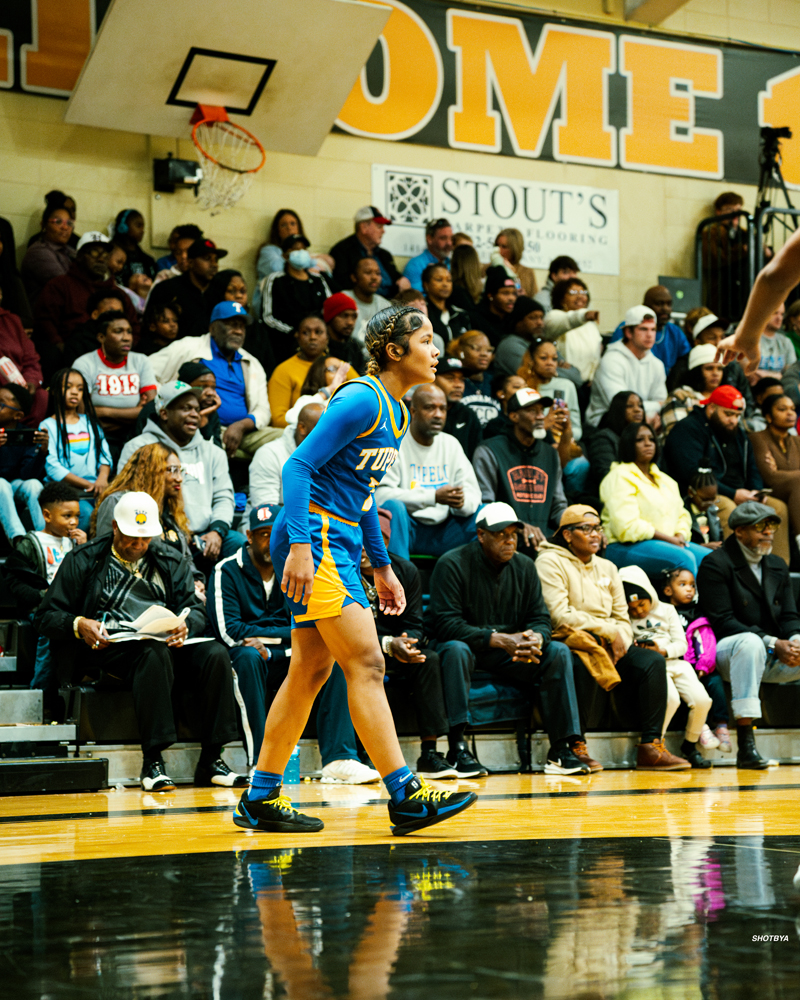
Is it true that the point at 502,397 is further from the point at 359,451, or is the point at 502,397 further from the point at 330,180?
the point at 359,451

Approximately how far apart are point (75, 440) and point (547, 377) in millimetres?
3813

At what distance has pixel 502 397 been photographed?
9148 millimetres

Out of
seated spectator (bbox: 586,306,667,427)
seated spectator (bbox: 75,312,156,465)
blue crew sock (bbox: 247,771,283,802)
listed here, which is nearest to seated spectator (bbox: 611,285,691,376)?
seated spectator (bbox: 586,306,667,427)

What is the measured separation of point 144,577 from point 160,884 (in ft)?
10.5

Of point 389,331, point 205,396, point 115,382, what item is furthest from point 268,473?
point 389,331

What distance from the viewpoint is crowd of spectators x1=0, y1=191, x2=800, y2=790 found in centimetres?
581

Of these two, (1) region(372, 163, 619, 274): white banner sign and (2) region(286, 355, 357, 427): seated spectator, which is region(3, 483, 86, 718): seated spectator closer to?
(2) region(286, 355, 357, 427): seated spectator

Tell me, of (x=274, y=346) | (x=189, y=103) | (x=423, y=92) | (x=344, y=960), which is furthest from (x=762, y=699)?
(x=423, y=92)

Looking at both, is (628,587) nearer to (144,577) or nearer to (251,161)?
(144,577)

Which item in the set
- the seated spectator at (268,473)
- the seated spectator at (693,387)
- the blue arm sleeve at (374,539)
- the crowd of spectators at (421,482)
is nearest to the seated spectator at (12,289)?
the crowd of spectators at (421,482)

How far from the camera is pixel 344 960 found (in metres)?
1.95

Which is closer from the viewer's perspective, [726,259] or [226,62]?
[226,62]

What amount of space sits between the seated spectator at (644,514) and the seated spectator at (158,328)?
3.44 m

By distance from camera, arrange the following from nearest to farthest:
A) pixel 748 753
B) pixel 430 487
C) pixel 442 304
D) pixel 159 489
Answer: pixel 159 489, pixel 748 753, pixel 430 487, pixel 442 304
